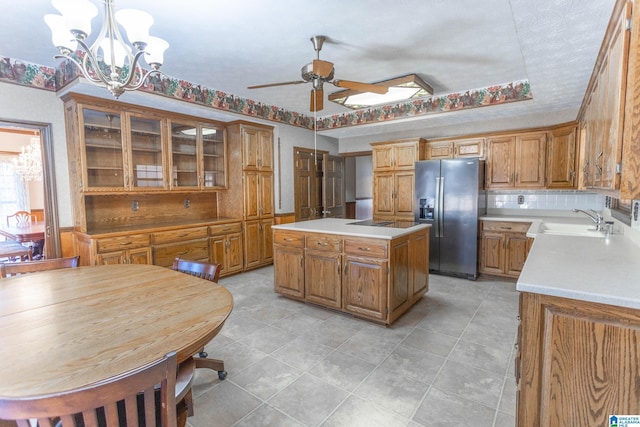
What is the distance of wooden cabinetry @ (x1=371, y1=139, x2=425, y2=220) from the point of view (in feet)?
16.1

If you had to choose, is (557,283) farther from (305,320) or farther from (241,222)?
(241,222)

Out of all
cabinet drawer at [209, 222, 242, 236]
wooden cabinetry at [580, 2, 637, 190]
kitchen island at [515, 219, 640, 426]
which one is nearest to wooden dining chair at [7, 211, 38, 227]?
cabinet drawer at [209, 222, 242, 236]

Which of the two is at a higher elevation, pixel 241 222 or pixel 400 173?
pixel 400 173

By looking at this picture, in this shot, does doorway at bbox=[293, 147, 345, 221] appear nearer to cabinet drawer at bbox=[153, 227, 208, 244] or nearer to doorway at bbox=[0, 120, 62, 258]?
cabinet drawer at bbox=[153, 227, 208, 244]

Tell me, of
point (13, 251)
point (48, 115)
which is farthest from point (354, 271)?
point (13, 251)

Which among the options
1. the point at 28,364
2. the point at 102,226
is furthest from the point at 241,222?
the point at 28,364

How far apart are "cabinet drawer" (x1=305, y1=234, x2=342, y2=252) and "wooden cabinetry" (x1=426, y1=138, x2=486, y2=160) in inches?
108

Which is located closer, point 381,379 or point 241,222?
point 381,379

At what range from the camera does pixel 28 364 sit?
0.99 m

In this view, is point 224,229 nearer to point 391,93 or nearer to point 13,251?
point 13,251

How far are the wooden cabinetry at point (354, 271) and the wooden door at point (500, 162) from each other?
186 centimetres

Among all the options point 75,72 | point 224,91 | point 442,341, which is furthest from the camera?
point 224,91

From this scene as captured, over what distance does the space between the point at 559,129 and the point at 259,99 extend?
4149mm

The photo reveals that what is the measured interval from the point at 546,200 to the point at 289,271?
3844 mm
